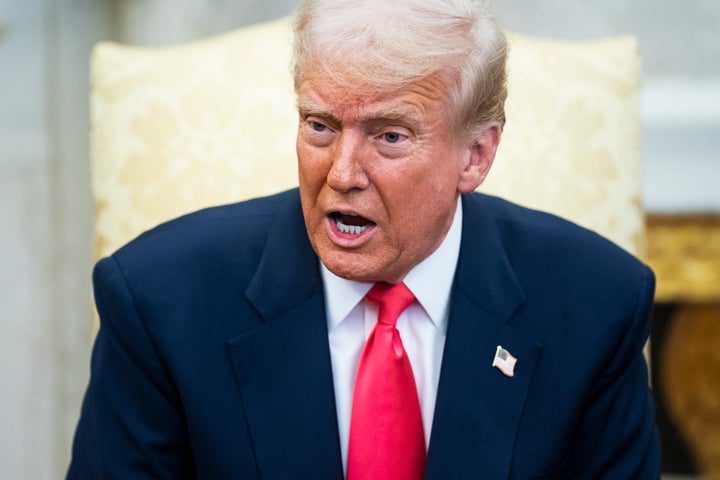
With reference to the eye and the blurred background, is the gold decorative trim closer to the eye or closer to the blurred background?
the blurred background

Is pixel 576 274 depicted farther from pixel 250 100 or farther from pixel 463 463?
pixel 250 100

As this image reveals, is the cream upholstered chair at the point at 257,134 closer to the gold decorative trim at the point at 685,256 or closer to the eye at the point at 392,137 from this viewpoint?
the eye at the point at 392,137

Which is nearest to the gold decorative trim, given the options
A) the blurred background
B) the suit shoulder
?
the blurred background

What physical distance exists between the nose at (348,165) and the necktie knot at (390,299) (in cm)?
25

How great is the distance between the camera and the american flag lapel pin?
1.73m

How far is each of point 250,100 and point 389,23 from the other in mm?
768

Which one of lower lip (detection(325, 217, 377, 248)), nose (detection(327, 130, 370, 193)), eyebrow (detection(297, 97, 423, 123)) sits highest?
eyebrow (detection(297, 97, 423, 123))

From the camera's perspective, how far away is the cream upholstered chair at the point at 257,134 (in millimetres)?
2168

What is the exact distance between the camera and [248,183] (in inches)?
85.3

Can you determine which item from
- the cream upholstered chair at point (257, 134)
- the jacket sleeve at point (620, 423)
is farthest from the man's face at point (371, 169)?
the cream upholstered chair at point (257, 134)

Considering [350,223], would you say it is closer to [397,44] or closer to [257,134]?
[397,44]

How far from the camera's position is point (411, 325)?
5.80 feet

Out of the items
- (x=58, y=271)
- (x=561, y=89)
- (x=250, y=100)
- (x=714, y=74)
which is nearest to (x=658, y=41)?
(x=714, y=74)

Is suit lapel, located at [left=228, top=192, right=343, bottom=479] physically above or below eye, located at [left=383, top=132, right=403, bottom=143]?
below
